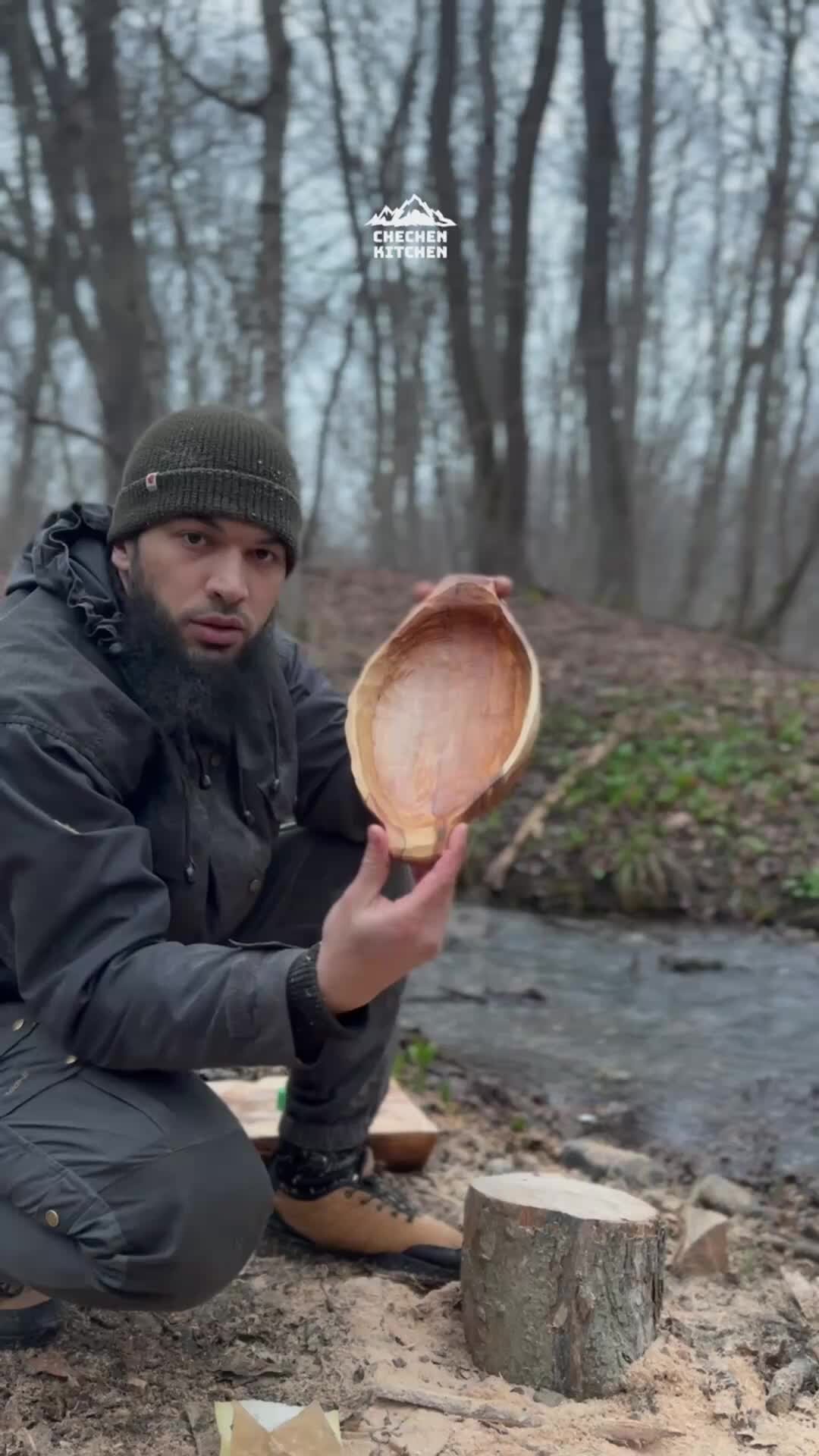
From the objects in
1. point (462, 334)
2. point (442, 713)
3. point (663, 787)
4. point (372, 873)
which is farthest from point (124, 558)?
point (462, 334)

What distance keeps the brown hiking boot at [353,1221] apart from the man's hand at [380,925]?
101 centimetres

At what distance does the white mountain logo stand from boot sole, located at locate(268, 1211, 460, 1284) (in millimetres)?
2566

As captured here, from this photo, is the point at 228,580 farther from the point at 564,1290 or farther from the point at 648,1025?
the point at 648,1025

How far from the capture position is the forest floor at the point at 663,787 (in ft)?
21.8

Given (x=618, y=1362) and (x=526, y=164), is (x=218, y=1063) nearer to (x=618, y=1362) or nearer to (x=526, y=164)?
(x=618, y=1362)

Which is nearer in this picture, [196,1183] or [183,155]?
[196,1183]

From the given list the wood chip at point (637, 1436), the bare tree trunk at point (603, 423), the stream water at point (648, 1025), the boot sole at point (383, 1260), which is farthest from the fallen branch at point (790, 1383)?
the bare tree trunk at point (603, 423)

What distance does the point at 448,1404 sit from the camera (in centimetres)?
196

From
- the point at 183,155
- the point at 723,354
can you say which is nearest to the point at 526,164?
the point at 183,155

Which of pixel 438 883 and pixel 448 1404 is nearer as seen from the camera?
pixel 438 883

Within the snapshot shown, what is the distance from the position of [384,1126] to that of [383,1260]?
19.7 inches

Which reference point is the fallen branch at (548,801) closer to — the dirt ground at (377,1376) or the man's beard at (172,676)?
the dirt ground at (377,1376)

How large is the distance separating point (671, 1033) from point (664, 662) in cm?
558

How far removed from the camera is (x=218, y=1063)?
6.03 ft
